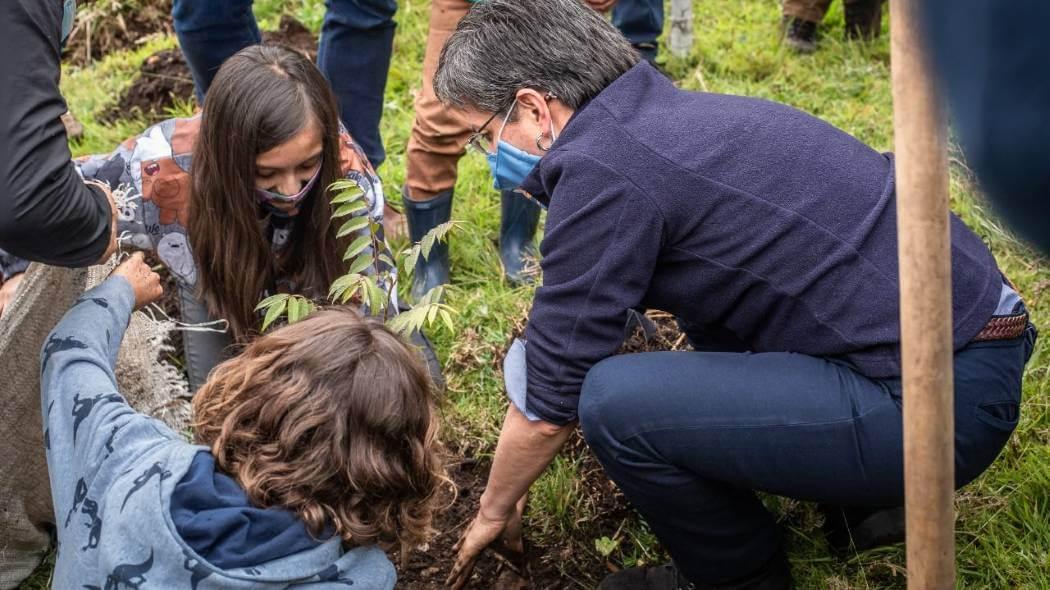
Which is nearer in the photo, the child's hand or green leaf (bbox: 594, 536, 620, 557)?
the child's hand

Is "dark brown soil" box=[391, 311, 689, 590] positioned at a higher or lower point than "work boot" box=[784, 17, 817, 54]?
lower

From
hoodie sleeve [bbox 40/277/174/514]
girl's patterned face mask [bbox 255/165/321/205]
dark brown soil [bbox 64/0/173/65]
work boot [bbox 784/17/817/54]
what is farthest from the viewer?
dark brown soil [bbox 64/0/173/65]

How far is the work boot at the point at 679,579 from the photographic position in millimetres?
2238

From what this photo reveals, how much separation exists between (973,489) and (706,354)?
0.87 meters

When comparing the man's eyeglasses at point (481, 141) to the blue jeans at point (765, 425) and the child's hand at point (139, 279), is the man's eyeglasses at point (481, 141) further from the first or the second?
the child's hand at point (139, 279)

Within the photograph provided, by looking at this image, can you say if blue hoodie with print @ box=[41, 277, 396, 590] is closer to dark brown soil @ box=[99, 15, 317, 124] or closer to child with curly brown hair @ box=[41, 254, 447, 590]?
child with curly brown hair @ box=[41, 254, 447, 590]

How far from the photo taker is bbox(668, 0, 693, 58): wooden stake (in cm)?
476

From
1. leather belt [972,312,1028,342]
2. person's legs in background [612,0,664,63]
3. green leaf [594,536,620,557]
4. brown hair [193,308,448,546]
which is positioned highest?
leather belt [972,312,1028,342]

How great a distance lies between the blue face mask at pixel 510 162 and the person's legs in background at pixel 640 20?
182 cm

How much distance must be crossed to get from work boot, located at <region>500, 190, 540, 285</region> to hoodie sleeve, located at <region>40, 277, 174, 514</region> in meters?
1.70

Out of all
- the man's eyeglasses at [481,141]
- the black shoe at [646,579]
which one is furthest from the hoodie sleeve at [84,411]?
the black shoe at [646,579]

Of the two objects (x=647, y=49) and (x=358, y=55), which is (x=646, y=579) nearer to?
(x=358, y=55)

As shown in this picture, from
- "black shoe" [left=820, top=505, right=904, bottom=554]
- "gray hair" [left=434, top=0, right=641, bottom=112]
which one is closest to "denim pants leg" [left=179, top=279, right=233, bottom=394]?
"gray hair" [left=434, top=0, right=641, bottom=112]

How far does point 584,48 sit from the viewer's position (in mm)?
2145
